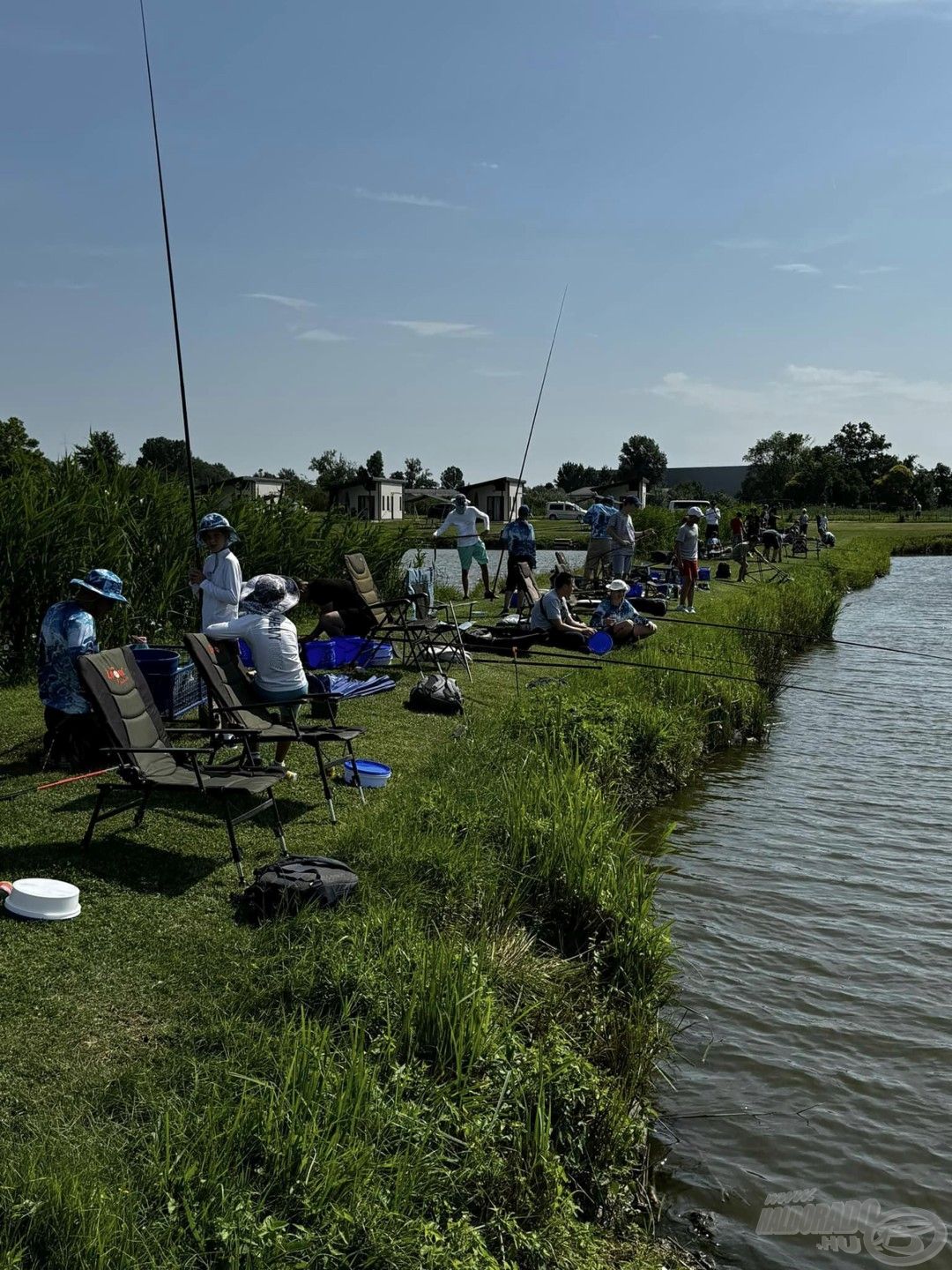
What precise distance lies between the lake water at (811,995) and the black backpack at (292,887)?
1.66 metres

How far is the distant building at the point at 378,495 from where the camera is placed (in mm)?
71000

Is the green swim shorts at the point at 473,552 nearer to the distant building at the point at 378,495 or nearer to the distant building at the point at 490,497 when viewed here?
the distant building at the point at 378,495

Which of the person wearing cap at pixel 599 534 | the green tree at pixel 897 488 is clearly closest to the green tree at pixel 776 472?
the green tree at pixel 897 488

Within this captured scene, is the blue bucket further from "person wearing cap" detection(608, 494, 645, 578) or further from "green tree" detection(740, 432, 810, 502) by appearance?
"green tree" detection(740, 432, 810, 502)

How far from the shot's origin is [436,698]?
31.7 ft

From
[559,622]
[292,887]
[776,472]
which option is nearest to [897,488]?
[776,472]

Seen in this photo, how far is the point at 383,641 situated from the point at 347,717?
2067 millimetres

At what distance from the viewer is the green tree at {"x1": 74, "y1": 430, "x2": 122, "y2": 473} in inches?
466

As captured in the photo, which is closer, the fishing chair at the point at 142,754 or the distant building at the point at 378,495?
the fishing chair at the point at 142,754

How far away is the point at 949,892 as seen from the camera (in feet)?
24.7

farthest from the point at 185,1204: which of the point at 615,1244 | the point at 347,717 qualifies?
the point at 347,717

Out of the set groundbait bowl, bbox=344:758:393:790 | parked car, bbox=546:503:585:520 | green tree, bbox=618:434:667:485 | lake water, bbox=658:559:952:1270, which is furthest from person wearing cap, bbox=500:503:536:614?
green tree, bbox=618:434:667:485

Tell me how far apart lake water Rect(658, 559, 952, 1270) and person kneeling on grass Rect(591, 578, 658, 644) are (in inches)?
106

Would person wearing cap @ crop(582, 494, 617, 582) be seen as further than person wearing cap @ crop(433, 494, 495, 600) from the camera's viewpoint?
Yes
